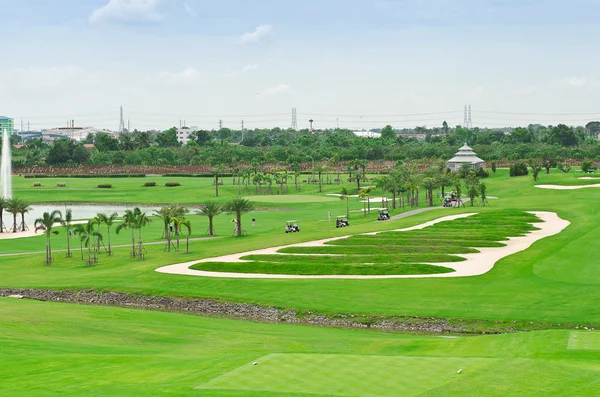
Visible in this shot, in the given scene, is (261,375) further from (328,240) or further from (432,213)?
(432,213)

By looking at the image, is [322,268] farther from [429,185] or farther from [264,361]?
[429,185]

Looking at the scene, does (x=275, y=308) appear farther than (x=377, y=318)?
Yes

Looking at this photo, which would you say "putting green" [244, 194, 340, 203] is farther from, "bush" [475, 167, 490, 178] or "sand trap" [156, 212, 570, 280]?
"sand trap" [156, 212, 570, 280]

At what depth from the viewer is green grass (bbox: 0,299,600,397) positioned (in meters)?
25.0

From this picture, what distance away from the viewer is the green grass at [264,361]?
985 inches

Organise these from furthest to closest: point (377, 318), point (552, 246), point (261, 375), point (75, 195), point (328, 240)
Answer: point (75, 195) → point (328, 240) → point (552, 246) → point (377, 318) → point (261, 375)

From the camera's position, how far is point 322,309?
161 feet

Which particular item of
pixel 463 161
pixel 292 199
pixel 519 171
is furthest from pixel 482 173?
pixel 292 199

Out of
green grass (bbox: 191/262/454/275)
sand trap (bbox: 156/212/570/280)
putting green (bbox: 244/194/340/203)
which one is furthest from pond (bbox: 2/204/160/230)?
green grass (bbox: 191/262/454/275)

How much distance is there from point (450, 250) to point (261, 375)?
138ft

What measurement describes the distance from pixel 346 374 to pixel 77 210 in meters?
106

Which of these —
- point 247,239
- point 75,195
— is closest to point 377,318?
point 247,239

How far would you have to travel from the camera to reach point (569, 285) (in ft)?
166

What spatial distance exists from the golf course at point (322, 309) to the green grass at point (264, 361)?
106 millimetres
